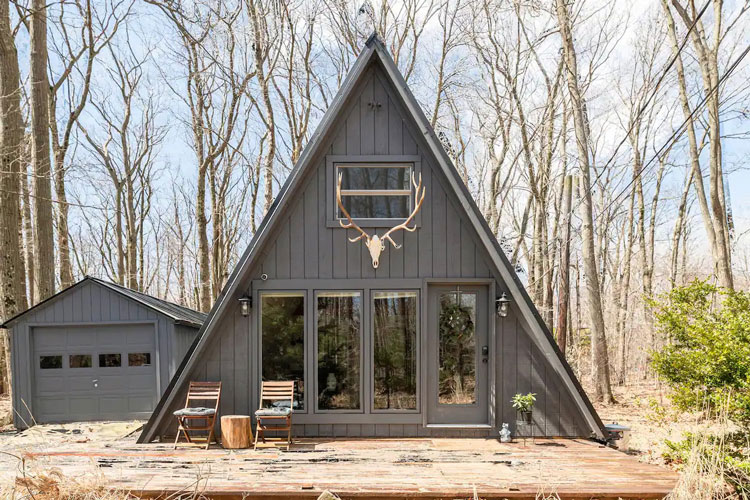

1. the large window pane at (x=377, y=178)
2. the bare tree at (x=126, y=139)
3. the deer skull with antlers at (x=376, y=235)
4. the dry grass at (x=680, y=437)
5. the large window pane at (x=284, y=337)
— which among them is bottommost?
the dry grass at (x=680, y=437)

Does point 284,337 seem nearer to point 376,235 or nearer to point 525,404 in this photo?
point 376,235

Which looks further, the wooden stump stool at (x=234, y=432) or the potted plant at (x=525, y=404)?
the potted plant at (x=525, y=404)

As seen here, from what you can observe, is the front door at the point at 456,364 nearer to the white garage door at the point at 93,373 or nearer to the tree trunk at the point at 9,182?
the white garage door at the point at 93,373

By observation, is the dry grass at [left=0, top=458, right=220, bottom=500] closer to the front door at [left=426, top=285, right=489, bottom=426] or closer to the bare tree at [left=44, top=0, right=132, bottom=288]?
the front door at [left=426, top=285, right=489, bottom=426]

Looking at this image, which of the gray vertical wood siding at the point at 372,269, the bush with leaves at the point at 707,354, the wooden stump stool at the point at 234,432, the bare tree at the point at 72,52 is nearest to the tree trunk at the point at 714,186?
the bush with leaves at the point at 707,354

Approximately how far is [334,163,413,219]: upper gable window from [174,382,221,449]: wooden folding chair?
272 cm

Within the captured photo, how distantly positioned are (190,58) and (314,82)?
153 inches

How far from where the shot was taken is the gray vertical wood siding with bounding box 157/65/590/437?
6.23 metres

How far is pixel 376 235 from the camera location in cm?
631

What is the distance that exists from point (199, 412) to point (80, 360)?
3.76 metres

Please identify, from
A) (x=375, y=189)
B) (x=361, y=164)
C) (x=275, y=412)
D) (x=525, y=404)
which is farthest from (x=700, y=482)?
(x=361, y=164)

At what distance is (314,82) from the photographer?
1614cm

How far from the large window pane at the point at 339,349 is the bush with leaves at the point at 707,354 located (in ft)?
11.4

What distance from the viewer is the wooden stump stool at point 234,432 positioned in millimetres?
5762
